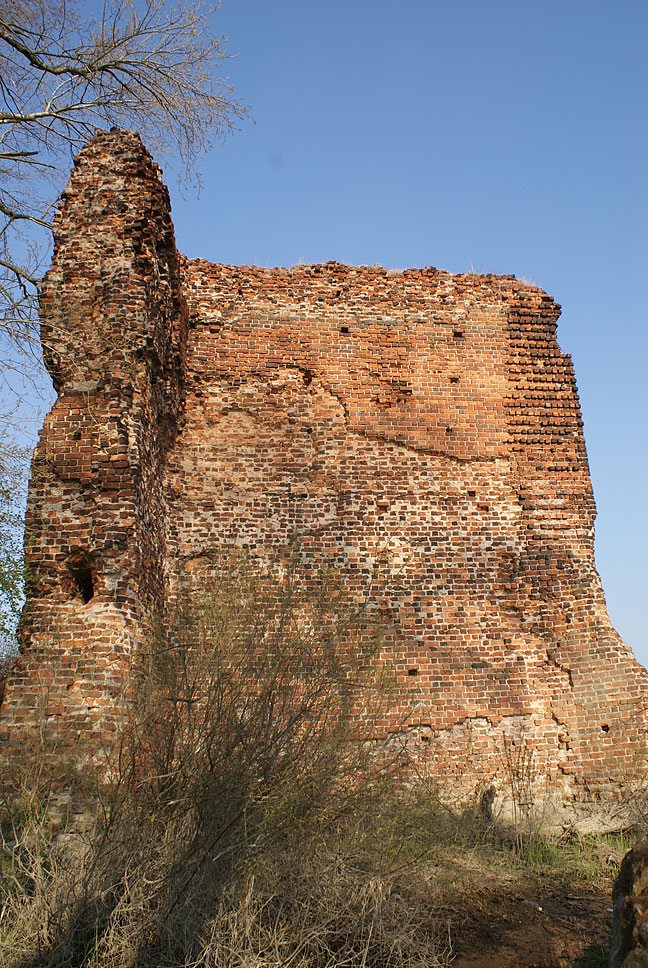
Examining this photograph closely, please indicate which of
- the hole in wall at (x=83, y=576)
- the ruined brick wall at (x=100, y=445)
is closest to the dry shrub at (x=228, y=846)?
the ruined brick wall at (x=100, y=445)

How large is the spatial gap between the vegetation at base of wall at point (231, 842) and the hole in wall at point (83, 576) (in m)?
1.77

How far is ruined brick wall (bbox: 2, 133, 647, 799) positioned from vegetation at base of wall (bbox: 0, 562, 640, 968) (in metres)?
2.01

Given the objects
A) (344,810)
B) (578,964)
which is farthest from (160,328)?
(578,964)

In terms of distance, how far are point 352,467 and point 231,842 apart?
5.16 metres

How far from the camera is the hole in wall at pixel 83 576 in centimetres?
706

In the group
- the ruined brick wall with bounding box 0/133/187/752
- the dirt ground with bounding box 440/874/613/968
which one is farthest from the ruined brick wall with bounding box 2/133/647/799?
the dirt ground with bounding box 440/874/613/968

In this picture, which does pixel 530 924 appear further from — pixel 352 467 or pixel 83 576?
pixel 352 467

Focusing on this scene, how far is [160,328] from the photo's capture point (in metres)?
8.25

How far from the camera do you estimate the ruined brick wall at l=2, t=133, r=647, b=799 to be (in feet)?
24.2

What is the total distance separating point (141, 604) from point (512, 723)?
3.96 m

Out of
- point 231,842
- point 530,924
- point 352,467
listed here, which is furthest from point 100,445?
point 530,924

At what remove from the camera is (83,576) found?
714 centimetres

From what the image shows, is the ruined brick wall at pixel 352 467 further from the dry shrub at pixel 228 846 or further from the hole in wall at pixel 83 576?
the dry shrub at pixel 228 846

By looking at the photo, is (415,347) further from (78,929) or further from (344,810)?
(78,929)
